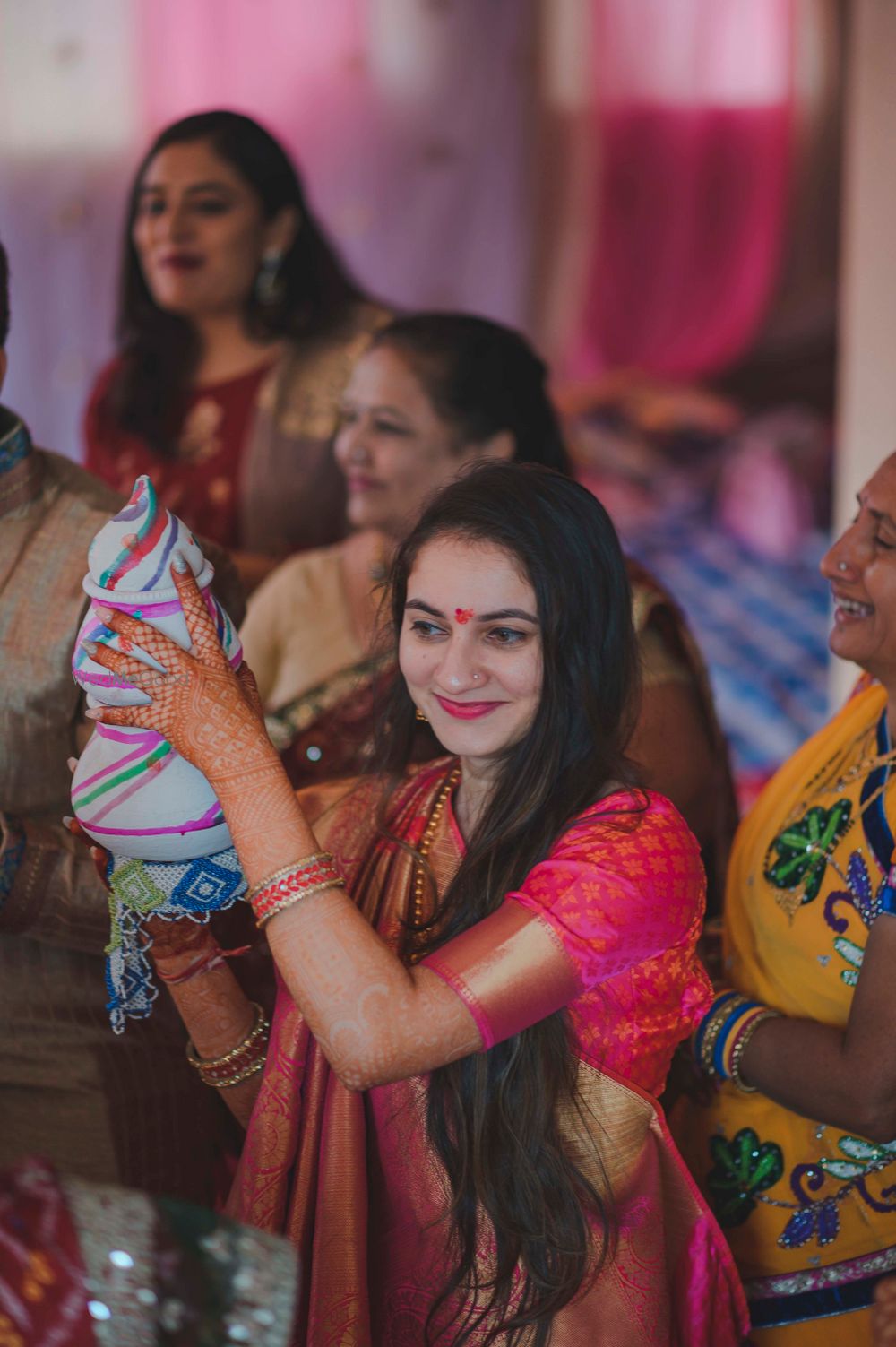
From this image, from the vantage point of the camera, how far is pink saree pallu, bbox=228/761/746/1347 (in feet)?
5.06

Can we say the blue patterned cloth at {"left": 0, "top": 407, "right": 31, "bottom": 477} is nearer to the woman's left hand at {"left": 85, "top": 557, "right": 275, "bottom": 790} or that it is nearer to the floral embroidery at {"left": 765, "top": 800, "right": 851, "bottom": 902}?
the woman's left hand at {"left": 85, "top": 557, "right": 275, "bottom": 790}

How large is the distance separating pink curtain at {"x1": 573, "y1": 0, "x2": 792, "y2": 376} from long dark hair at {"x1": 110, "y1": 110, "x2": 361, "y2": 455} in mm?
1210

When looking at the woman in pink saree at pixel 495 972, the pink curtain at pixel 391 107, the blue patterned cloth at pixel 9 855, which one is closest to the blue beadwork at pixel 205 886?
the woman in pink saree at pixel 495 972

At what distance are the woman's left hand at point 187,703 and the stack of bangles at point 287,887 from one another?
0.34 feet

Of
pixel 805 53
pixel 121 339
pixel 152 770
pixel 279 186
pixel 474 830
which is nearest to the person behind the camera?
pixel 152 770

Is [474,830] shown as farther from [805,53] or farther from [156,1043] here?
[805,53]

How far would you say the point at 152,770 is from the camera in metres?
1.46

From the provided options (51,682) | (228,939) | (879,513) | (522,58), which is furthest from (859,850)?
(522,58)

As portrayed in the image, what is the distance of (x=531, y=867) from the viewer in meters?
1.55

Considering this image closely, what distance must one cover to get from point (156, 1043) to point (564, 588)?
2.88ft

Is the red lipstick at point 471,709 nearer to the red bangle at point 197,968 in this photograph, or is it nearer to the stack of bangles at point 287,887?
the stack of bangles at point 287,887

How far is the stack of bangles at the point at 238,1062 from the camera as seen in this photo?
66.9 inches

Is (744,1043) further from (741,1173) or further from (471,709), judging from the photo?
(471,709)

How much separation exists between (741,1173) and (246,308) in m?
2.48
